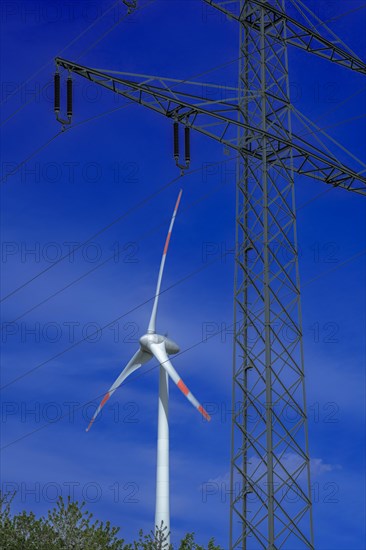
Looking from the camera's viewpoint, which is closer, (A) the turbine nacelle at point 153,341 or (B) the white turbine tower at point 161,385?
(B) the white turbine tower at point 161,385

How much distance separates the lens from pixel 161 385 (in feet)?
215

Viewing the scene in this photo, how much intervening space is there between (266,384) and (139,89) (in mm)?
12399

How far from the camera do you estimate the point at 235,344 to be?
39.8 m

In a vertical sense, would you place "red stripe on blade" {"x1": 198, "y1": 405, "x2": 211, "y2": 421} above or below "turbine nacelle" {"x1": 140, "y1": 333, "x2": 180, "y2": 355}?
below

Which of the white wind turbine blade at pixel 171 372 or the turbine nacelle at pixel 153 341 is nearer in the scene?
the white wind turbine blade at pixel 171 372

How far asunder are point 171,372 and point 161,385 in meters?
2.55

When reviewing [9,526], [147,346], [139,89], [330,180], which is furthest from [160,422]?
[139,89]

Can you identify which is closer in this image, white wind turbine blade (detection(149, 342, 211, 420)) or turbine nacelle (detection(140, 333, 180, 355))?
white wind turbine blade (detection(149, 342, 211, 420))

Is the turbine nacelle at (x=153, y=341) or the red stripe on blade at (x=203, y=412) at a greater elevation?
the turbine nacelle at (x=153, y=341)

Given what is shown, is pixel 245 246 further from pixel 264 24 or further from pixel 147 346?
pixel 147 346

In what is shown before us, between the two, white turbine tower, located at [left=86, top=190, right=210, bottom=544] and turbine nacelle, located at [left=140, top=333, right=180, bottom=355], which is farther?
turbine nacelle, located at [left=140, top=333, right=180, bottom=355]

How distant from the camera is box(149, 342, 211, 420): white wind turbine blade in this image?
60.2 meters

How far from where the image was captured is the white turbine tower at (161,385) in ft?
203

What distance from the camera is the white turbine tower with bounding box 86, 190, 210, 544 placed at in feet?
203
